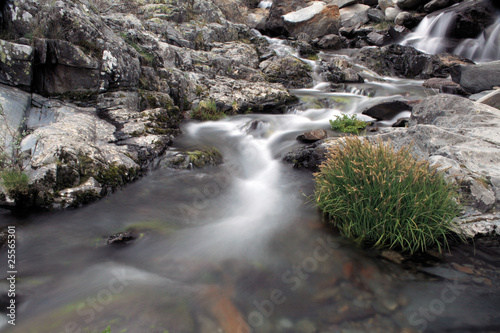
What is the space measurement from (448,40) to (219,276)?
927 inches

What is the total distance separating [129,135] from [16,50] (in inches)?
115

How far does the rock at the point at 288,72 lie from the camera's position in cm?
1470

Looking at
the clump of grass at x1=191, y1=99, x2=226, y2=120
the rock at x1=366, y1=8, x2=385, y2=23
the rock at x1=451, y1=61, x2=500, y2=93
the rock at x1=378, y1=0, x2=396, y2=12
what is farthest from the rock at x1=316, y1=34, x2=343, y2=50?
the clump of grass at x1=191, y1=99, x2=226, y2=120

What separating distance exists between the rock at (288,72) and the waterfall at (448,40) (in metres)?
10.8

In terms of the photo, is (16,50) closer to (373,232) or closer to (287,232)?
(287,232)

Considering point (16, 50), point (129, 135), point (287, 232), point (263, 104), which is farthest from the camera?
point (263, 104)

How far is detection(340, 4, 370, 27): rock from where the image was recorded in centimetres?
2901

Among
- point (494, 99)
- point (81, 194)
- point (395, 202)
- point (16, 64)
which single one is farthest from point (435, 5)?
point (81, 194)

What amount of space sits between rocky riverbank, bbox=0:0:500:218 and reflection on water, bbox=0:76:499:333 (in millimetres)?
802

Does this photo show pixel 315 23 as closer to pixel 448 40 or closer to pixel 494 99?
pixel 448 40

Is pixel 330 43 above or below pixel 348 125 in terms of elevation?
above

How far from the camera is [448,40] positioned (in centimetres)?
1909

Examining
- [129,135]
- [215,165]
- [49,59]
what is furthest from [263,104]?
[49,59]

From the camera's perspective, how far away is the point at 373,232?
397cm
